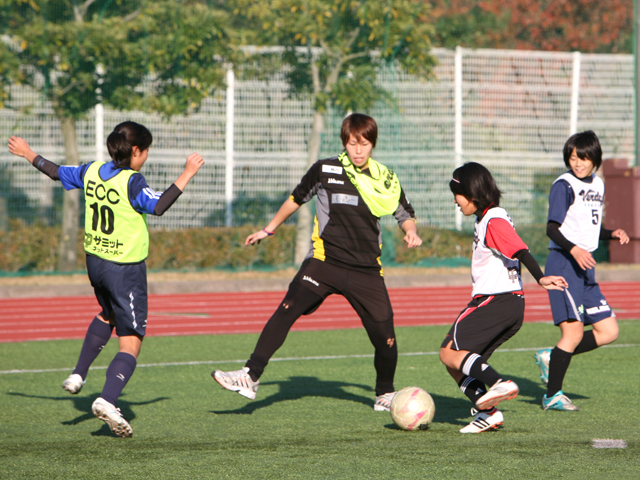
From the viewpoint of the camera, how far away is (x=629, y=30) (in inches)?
969

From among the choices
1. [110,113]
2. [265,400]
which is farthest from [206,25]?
[265,400]

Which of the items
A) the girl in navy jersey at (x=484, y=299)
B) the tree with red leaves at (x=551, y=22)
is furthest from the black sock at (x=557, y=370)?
the tree with red leaves at (x=551, y=22)

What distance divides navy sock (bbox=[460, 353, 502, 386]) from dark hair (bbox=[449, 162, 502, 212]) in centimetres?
90

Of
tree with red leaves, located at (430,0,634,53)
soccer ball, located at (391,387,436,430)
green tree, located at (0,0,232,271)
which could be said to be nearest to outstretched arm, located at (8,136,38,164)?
soccer ball, located at (391,387,436,430)

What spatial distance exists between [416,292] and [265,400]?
26.9 feet

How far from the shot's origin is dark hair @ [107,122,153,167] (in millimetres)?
5211

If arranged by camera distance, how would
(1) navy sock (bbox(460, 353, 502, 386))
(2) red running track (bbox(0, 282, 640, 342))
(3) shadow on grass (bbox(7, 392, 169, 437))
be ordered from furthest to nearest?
1. (2) red running track (bbox(0, 282, 640, 342))
2. (3) shadow on grass (bbox(7, 392, 169, 437))
3. (1) navy sock (bbox(460, 353, 502, 386))

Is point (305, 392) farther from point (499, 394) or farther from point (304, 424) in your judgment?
point (499, 394)

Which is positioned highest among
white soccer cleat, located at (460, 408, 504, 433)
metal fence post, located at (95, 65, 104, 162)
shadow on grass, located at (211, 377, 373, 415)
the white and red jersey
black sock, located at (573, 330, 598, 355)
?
metal fence post, located at (95, 65, 104, 162)

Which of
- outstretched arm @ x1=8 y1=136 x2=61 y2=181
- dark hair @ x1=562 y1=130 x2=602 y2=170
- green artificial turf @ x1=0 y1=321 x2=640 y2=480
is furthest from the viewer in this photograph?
dark hair @ x1=562 y1=130 x2=602 y2=170

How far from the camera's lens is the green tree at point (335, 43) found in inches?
658

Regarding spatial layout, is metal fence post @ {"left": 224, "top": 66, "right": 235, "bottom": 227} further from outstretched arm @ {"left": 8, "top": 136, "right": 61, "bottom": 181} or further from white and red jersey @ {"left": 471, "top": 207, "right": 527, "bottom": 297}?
white and red jersey @ {"left": 471, "top": 207, "right": 527, "bottom": 297}

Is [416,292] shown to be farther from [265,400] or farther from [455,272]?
[265,400]

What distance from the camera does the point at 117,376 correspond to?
5.09 m
